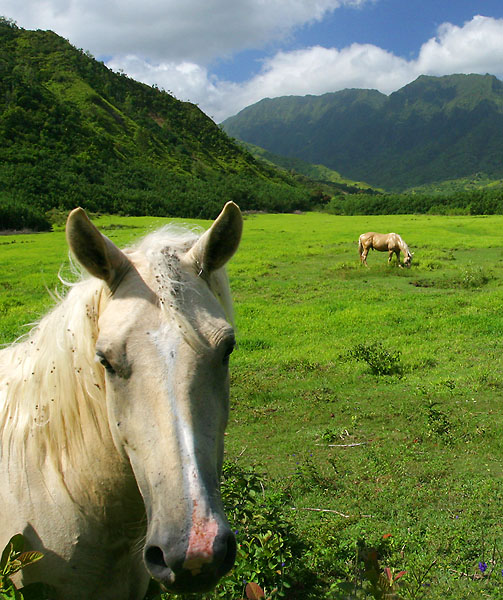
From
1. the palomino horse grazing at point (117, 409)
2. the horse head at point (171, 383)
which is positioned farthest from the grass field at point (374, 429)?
the palomino horse grazing at point (117, 409)

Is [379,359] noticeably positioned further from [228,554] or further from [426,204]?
[426,204]

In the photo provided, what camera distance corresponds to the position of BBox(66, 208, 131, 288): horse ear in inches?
70.5

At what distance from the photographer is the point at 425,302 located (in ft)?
41.1

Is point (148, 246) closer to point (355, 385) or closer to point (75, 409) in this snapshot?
point (75, 409)

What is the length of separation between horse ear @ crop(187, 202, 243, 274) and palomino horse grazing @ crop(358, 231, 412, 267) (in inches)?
686

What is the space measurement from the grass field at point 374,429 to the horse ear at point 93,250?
104 cm

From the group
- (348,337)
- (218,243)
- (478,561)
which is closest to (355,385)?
(348,337)

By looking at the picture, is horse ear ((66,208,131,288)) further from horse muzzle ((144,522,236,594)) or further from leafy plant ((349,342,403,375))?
leafy plant ((349,342,403,375))

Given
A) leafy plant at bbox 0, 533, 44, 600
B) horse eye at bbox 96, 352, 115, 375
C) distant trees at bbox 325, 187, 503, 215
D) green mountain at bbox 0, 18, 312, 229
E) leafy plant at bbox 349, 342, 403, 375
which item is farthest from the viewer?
distant trees at bbox 325, 187, 503, 215

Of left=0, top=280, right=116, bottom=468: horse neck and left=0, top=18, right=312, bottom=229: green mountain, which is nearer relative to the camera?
left=0, top=280, right=116, bottom=468: horse neck

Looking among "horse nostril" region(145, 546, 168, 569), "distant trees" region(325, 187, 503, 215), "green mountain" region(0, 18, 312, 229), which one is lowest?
"horse nostril" region(145, 546, 168, 569)

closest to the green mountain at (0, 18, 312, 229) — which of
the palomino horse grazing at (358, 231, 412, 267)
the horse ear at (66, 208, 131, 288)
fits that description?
the palomino horse grazing at (358, 231, 412, 267)

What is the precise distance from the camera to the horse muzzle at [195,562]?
1.40 metres

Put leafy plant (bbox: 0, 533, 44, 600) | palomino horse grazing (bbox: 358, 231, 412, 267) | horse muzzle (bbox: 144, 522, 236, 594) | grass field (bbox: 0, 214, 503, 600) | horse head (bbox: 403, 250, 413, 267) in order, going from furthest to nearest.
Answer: palomino horse grazing (bbox: 358, 231, 412, 267) → horse head (bbox: 403, 250, 413, 267) → grass field (bbox: 0, 214, 503, 600) → leafy plant (bbox: 0, 533, 44, 600) → horse muzzle (bbox: 144, 522, 236, 594)
